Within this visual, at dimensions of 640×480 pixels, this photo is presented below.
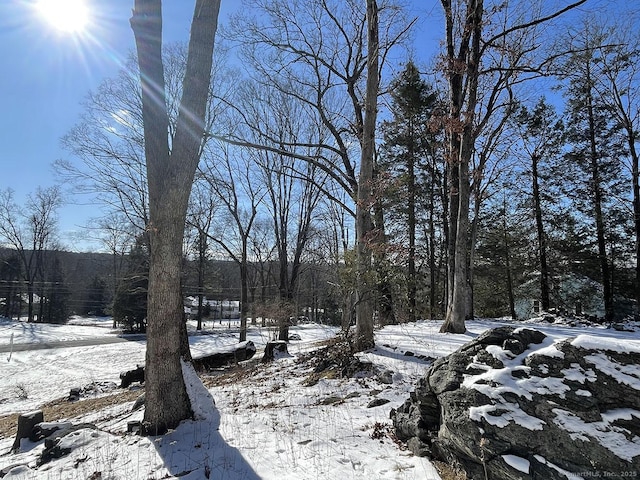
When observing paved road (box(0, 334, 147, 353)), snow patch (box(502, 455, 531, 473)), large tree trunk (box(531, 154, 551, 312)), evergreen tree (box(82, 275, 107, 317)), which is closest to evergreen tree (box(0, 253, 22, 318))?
evergreen tree (box(82, 275, 107, 317))

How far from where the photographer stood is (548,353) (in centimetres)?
284

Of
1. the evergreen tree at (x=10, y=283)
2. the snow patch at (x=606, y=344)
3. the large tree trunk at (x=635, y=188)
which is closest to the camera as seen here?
the snow patch at (x=606, y=344)

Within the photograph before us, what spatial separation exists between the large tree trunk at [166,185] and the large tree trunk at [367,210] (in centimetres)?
338

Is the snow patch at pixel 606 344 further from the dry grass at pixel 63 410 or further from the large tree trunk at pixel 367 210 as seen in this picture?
the dry grass at pixel 63 410

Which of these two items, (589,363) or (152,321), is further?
(152,321)

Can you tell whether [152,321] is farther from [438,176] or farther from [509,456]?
[438,176]

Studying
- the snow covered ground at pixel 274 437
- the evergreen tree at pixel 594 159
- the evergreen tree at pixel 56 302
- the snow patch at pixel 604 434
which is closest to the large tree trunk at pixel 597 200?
the evergreen tree at pixel 594 159

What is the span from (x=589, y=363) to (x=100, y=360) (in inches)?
729

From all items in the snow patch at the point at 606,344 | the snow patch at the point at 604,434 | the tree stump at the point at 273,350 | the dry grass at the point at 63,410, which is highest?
the snow patch at the point at 606,344

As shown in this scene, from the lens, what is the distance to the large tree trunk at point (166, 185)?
410cm

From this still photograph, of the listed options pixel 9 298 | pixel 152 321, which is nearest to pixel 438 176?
pixel 152 321

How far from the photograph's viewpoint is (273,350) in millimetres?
10820

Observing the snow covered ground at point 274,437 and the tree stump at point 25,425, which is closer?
the snow covered ground at point 274,437

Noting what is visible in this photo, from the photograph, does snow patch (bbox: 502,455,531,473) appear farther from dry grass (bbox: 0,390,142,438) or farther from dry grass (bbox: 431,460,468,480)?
dry grass (bbox: 0,390,142,438)
